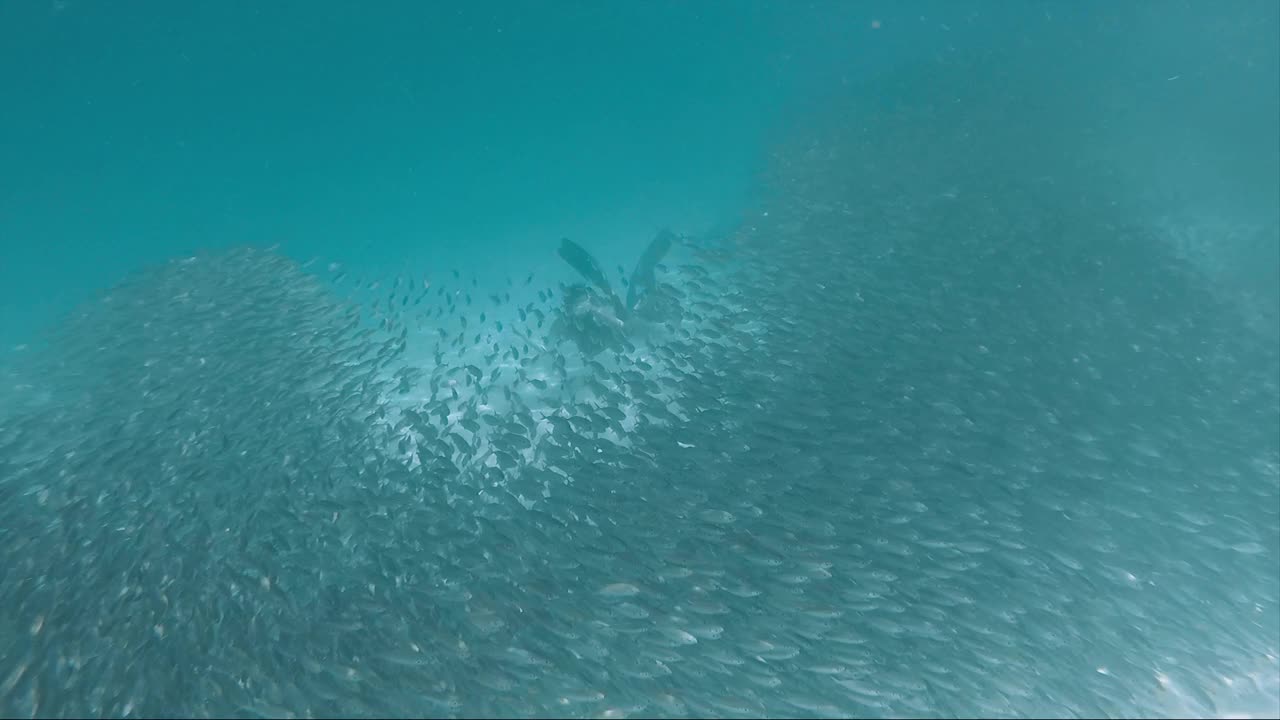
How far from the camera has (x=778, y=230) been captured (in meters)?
17.7

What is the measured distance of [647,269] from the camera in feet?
61.3

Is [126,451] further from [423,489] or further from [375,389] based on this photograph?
[423,489]

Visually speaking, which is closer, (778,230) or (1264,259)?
(1264,259)

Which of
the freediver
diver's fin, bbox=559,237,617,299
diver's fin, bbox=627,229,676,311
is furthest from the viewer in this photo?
diver's fin, bbox=559,237,617,299

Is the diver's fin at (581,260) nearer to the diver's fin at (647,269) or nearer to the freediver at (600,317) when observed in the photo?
the diver's fin at (647,269)

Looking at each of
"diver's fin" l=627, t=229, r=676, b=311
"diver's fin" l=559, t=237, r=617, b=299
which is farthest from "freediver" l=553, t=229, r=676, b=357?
"diver's fin" l=559, t=237, r=617, b=299

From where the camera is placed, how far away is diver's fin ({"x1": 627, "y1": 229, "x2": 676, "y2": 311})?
17.7m

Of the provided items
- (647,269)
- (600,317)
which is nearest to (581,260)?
(647,269)

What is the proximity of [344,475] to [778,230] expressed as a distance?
12281 millimetres

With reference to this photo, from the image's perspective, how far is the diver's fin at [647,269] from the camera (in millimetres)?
17656

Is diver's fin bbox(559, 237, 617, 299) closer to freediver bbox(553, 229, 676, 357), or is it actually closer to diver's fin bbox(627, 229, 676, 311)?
diver's fin bbox(627, 229, 676, 311)

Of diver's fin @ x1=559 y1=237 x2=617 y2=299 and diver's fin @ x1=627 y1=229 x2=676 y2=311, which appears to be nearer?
diver's fin @ x1=627 y1=229 x2=676 y2=311

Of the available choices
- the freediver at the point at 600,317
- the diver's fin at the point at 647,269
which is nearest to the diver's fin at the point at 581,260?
the diver's fin at the point at 647,269

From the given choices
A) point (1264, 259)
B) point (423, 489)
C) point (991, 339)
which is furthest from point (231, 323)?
point (1264, 259)
